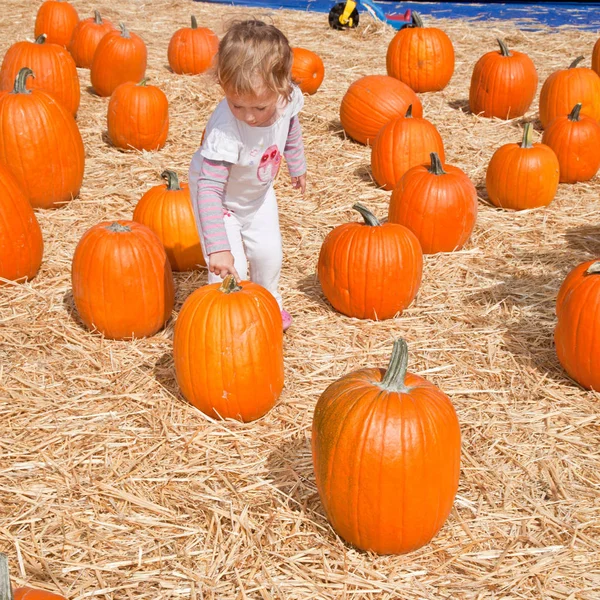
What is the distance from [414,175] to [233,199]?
1.69 m

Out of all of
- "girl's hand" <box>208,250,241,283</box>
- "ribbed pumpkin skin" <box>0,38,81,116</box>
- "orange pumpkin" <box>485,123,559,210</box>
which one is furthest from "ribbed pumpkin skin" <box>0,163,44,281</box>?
"orange pumpkin" <box>485,123,559,210</box>

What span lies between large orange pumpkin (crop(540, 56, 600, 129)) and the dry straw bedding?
160 centimetres

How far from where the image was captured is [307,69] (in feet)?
29.5

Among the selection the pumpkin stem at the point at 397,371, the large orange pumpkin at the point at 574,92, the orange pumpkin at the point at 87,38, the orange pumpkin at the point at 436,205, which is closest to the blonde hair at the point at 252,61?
the pumpkin stem at the point at 397,371

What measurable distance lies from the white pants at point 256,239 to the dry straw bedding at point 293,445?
0.46 metres

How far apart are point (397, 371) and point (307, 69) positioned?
264 inches

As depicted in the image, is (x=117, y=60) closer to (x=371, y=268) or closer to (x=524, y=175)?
(x=524, y=175)

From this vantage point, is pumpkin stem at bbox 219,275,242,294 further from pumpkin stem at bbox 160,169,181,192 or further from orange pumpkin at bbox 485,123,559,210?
orange pumpkin at bbox 485,123,559,210

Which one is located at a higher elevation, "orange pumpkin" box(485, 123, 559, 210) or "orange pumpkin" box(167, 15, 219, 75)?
"orange pumpkin" box(167, 15, 219, 75)

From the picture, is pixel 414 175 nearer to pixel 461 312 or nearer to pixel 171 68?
pixel 461 312

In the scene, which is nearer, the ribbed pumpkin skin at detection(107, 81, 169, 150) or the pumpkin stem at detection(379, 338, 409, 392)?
the pumpkin stem at detection(379, 338, 409, 392)

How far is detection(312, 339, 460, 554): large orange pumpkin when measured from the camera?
9.32 feet

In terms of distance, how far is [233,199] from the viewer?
4309mm

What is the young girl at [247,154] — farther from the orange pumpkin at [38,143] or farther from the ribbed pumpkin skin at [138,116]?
the ribbed pumpkin skin at [138,116]
